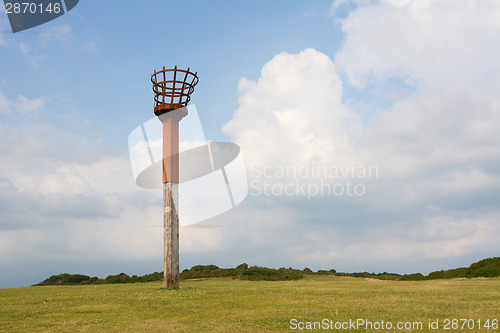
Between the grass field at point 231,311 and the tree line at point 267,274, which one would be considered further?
the tree line at point 267,274

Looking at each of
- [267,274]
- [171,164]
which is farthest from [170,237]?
[267,274]

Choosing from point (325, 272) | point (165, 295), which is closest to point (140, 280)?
point (325, 272)

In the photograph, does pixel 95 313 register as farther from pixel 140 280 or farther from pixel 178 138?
pixel 140 280

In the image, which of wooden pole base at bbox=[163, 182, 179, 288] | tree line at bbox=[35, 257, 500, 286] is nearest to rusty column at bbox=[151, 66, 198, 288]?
A: wooden pole base at bbox=[163, 182, 179, 288]

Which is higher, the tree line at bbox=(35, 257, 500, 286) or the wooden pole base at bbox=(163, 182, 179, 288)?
the wooden pole base at bbox=(163, 182, 179, 288)

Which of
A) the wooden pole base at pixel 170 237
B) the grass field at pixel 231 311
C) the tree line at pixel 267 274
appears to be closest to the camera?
the grass field at pixel 231 311

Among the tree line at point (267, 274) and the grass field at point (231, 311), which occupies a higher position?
the grass field at point (231, 311)

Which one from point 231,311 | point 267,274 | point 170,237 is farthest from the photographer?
point 267,274

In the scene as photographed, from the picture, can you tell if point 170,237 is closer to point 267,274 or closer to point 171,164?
point 171,164

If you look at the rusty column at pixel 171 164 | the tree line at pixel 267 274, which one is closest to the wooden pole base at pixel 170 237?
the rusty column at pixel 171 164

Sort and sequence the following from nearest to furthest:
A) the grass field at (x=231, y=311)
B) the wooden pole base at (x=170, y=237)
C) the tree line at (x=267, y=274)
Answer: the grass field at (x=231, y=311)
the wooden pole base at (x=170, y=237)
the tree line at (x=267, y=274)

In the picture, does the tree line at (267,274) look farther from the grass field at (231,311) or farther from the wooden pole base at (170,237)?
the grass field at (231,311)

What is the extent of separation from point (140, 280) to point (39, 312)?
39.3 meters

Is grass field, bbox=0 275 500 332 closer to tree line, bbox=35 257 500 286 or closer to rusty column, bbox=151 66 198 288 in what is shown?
rusty column, bbox=151 66 198 288
